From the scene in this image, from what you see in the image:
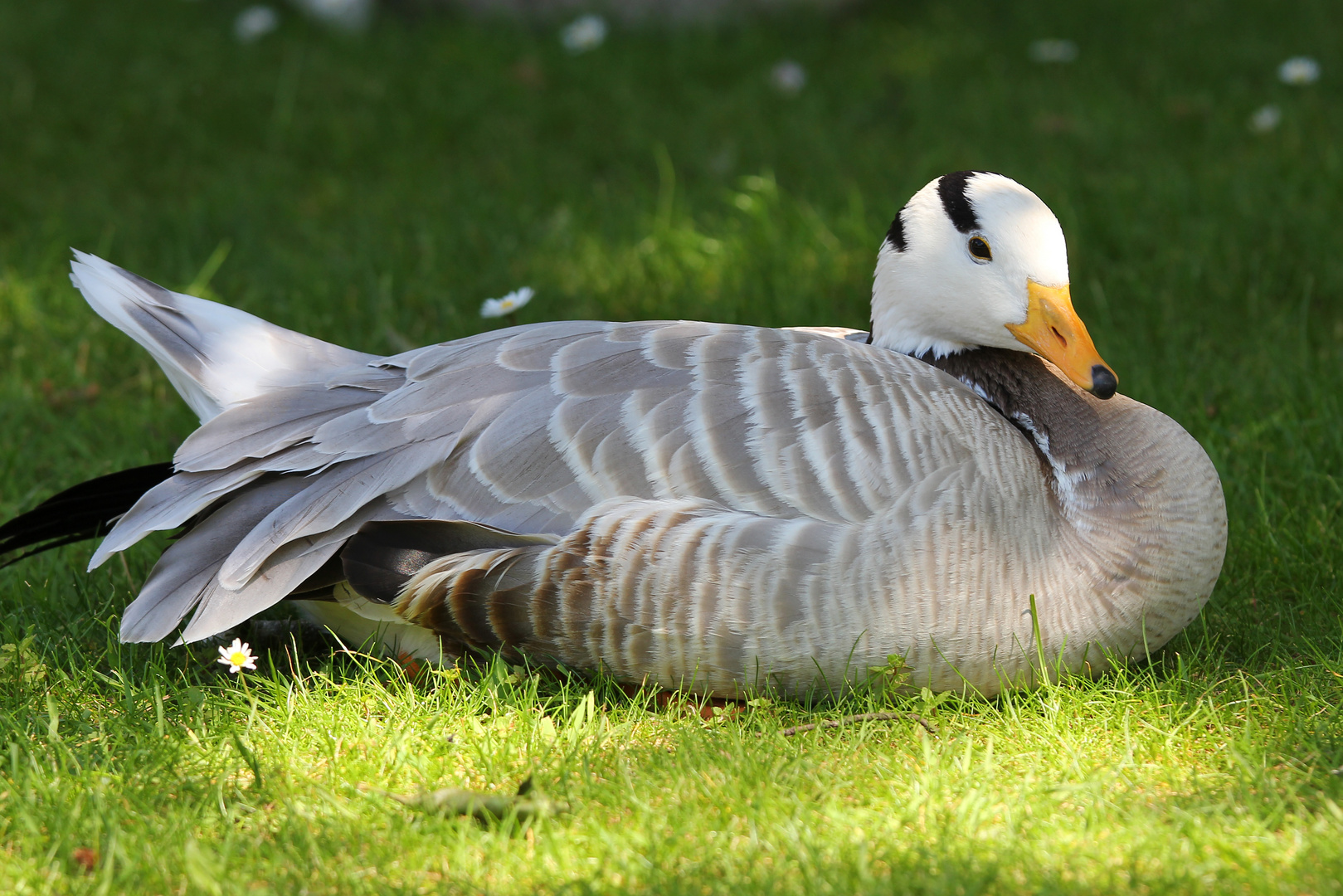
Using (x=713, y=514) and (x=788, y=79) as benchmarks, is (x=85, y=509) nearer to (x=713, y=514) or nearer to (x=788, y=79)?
(x=713, y=514)

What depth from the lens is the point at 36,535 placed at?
3426 mm

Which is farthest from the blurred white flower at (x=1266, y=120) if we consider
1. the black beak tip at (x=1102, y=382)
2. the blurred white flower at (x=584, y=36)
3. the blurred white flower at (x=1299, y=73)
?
the black beak tip at (x=1102, y=382)

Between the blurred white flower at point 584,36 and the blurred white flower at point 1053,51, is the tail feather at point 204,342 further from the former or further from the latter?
the blurred white flower at point 1053,51

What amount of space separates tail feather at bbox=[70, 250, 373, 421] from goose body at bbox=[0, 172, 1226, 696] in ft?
0.40

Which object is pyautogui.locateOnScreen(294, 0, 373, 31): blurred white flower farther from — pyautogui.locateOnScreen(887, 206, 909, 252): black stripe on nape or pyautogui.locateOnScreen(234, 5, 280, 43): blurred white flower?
pyautogui.locateOnScreen(887, 206, 909, 252): black stripe on nape

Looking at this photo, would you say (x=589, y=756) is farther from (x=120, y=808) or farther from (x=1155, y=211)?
(x=1155, y=211)

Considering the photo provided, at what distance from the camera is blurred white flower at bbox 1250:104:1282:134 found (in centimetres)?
627

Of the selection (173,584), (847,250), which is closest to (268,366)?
(173,584)

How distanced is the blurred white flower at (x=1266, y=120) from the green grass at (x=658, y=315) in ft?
0.21

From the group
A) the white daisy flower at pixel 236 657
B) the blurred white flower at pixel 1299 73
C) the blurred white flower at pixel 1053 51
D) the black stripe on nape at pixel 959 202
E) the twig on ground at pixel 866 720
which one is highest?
the blurred white flower at pixel 1053 51

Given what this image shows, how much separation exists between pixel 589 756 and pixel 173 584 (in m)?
1.09

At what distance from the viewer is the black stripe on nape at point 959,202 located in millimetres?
3326

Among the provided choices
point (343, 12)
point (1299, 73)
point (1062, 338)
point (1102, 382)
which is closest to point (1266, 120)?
point (1299, 73)

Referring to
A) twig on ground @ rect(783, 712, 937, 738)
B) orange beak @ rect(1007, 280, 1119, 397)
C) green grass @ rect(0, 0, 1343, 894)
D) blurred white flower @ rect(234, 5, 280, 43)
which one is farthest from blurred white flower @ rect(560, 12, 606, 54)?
twig on ground @ rect(783, 712, 937, 738)
